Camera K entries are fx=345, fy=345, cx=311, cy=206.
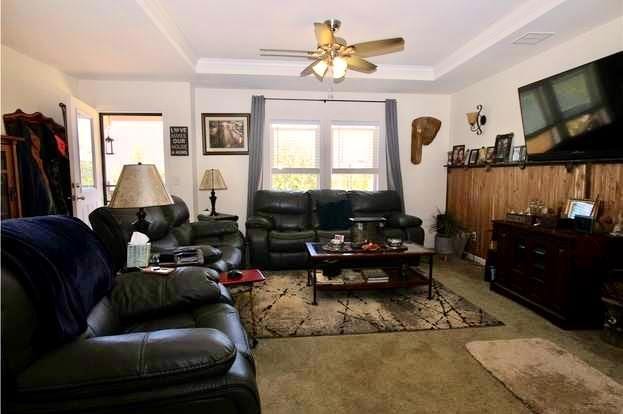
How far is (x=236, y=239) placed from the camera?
3805 millimetres

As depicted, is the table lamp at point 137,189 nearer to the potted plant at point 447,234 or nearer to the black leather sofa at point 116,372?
the black leather sofa at point 116,372

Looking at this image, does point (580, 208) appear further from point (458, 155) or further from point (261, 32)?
point (261, 32)

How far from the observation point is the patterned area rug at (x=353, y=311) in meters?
2.66

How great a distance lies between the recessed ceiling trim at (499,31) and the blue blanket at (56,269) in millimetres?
3493

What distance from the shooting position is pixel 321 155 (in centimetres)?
529

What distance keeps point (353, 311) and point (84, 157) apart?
3.46 meters

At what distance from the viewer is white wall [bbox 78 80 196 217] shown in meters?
4.54

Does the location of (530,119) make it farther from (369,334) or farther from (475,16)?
(369,334)

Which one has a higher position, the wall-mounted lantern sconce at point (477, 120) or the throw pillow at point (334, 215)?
the wall-mounted lantern sconce at point (477, 120)

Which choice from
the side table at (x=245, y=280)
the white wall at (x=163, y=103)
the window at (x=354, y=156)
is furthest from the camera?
the window at (x=354, y=156)

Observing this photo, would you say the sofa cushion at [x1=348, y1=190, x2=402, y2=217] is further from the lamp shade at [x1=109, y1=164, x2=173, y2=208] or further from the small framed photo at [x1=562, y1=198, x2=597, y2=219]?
the lamp shade at [x1=109, y1=164, x2=173, y2=208]

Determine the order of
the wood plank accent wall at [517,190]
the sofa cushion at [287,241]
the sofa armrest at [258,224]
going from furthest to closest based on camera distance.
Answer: the sofa armrest at [258,224], the sofa cushion at [287,241], the wood plank accent wall at [517,190]

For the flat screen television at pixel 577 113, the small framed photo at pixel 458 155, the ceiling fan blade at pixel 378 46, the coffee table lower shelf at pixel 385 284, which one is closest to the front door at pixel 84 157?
the coffee table lower shelf at pixel 385 284

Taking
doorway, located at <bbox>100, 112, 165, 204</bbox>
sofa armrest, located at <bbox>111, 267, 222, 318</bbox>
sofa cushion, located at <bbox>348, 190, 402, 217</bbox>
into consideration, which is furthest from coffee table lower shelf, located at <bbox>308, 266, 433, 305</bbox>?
doorway, located at <bbox>100, 112, 165, 204</bbox>
